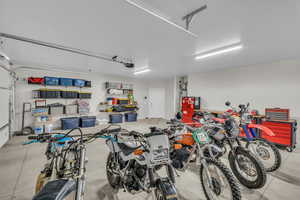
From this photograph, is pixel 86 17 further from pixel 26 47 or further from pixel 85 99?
pixel 85 99

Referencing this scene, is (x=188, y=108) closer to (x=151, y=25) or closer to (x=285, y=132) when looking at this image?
(x=285, y=132)

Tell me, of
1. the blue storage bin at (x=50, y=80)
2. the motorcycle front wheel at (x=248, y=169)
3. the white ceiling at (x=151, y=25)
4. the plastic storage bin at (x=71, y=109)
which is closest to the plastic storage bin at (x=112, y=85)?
the plastic storage bin at (x=71, y=109)

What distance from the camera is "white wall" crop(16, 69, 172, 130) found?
5008 mm

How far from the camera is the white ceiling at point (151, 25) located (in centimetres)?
172

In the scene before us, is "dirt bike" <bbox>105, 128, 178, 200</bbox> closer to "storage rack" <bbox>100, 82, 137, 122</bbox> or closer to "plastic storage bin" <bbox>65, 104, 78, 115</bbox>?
"plastic storage bin" <bbox>65, 104, 78, 115</bbox>

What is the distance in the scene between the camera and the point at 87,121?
238 inches

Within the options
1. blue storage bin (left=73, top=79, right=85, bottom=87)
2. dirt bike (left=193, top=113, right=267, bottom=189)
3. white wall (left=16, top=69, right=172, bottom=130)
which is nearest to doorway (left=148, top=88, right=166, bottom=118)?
white wall (left=16, top=69, right=172, bottom=130)

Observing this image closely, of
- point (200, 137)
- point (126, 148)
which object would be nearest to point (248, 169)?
point (200, 137)

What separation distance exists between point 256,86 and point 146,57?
418 cm

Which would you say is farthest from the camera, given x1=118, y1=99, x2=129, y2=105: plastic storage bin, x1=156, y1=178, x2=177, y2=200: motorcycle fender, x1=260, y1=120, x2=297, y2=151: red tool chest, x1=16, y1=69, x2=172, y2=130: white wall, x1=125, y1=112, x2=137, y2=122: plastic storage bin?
Result: x1=125, y1=112, x2=137, y2=122: plastic storage bin

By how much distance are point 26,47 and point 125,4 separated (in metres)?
3.21

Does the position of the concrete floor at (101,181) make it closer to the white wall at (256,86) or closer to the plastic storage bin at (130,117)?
the white wall at (256,86)

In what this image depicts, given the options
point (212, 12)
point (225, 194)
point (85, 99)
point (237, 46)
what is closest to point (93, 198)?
point (225, 194)

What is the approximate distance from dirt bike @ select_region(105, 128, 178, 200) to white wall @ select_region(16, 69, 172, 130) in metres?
5.73
